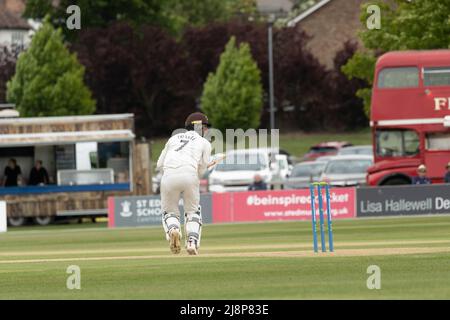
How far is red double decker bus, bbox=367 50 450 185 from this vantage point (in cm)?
3706

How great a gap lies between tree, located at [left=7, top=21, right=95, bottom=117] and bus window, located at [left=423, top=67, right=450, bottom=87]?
23.2 m

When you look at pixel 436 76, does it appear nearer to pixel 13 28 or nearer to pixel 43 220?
pixel 43 220

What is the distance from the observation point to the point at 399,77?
37344mm

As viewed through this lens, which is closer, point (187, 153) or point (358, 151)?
point (187, 153)

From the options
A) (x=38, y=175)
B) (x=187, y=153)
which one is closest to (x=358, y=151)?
(x=38, y=175)

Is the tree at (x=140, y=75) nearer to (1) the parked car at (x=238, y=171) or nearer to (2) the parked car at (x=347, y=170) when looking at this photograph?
(1) the parked car at (x=238, y=171)

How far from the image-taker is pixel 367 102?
47.1 meters

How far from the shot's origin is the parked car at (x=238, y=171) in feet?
142

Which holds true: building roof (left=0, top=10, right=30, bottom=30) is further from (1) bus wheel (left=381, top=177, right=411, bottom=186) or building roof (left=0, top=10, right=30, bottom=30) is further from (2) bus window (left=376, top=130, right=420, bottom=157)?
(1) bus wheel (left=381, top=177, right=411, bottom=186)

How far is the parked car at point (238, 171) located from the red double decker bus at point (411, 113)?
6.26 metres

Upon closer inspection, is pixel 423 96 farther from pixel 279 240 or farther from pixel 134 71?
pixel 134 71

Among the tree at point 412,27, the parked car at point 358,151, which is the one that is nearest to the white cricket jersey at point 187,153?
the tree at point 412,27

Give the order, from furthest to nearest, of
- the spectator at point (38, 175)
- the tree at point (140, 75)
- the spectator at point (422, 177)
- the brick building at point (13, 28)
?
the brick building at point (13, 28) < the tree at point (140, 75) < the spectator at point (38, 175) < the spectator at point (422, 177)

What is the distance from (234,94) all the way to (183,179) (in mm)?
49857
